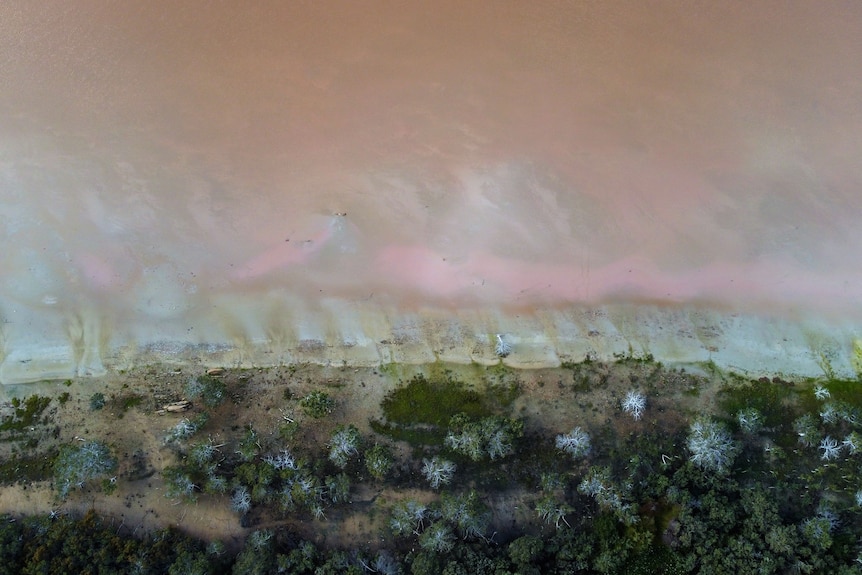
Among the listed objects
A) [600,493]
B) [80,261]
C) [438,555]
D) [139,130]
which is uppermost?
[139,130]

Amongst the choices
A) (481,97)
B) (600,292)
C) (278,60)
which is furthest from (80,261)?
(600,292)

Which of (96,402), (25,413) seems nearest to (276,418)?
(96,402)

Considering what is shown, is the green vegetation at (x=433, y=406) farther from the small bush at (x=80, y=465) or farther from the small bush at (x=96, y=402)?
the small bush at (x=96, y=402)

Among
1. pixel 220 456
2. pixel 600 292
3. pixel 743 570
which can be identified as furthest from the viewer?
pixel 600 292

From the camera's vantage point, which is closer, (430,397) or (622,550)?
(622,550)

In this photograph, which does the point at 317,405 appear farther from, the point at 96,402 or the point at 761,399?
the point at 761,399

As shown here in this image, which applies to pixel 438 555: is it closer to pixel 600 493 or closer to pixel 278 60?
pixel 600 493
